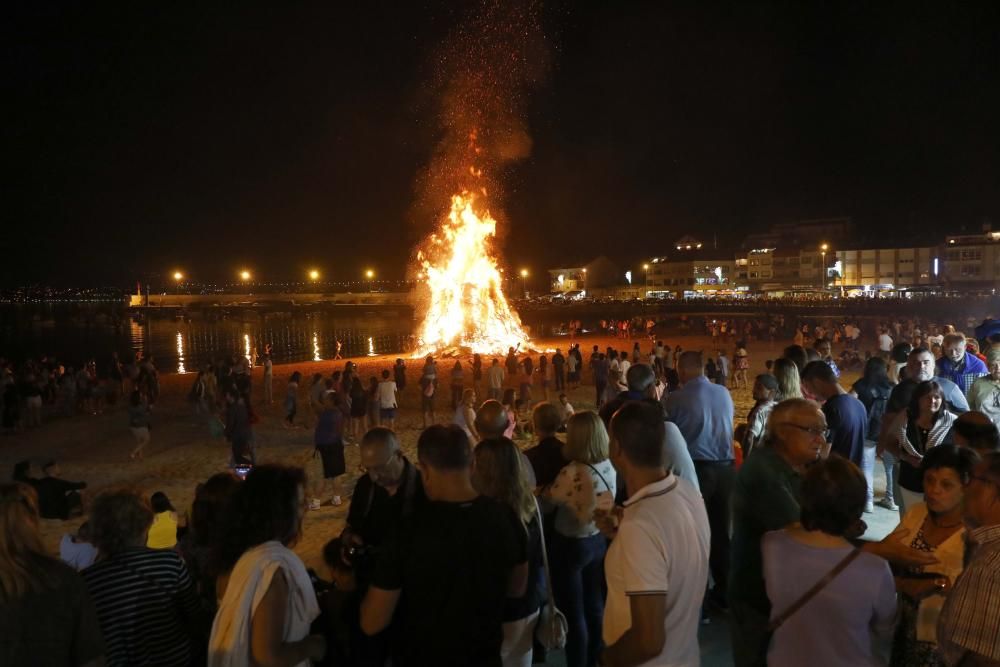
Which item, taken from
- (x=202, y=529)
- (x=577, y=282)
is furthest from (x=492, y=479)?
(x=577, y=282)

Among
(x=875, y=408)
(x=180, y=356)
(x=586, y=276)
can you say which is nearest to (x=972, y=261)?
(x=586, y=276)

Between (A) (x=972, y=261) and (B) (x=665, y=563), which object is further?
(A) (x=972, y=261)

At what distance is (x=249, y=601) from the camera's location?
8.34 feet

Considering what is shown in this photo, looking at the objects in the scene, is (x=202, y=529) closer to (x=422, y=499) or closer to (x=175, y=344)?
(x=422, y=499)

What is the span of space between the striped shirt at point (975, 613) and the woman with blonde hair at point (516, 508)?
1751mm

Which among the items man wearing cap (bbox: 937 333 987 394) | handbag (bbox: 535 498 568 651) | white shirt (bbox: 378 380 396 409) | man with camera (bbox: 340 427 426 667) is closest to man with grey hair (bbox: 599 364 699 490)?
handbag (bbox: 535 498 568 651)

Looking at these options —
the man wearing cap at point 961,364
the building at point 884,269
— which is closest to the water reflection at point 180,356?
the man wearing cap at point 961,364

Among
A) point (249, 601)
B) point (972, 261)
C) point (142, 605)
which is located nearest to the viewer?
point (249, 601)

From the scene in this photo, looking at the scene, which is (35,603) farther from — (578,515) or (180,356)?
(180,356)

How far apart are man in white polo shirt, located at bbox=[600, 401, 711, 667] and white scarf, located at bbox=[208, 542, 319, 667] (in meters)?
1.25

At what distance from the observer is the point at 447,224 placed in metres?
39.0

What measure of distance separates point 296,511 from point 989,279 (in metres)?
85.3

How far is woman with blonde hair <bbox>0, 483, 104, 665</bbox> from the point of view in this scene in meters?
2.41

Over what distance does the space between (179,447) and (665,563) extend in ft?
47.1
